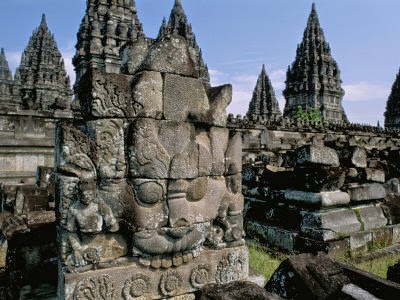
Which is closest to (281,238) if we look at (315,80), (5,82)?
(5,82)

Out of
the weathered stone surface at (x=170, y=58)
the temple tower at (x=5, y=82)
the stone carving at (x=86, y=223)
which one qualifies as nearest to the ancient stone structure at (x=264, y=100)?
the temple tower at (x=5, y=82)

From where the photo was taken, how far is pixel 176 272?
2.57m

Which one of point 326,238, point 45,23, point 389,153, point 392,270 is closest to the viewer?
point 392,270

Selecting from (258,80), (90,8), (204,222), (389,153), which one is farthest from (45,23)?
(204,222)

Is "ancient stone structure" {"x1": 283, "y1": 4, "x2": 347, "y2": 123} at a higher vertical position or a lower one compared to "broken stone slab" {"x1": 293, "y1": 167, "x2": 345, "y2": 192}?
higher

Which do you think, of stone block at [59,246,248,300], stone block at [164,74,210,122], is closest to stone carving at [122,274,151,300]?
stone block at [59,246,248,300]

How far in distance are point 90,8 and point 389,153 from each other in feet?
84.0

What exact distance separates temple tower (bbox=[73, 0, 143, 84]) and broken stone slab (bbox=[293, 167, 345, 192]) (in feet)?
74.0

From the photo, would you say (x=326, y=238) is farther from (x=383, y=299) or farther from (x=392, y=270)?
(x=383, y=299)

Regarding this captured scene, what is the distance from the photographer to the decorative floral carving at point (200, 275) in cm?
266

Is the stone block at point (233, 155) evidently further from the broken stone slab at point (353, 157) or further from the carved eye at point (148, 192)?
the broken stone slab at point (353, 157)

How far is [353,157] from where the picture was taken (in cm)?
518

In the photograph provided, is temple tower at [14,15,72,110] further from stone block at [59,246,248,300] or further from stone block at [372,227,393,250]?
stone block at [59,246,248,300]

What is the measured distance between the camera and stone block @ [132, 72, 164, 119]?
2496 millimetres
